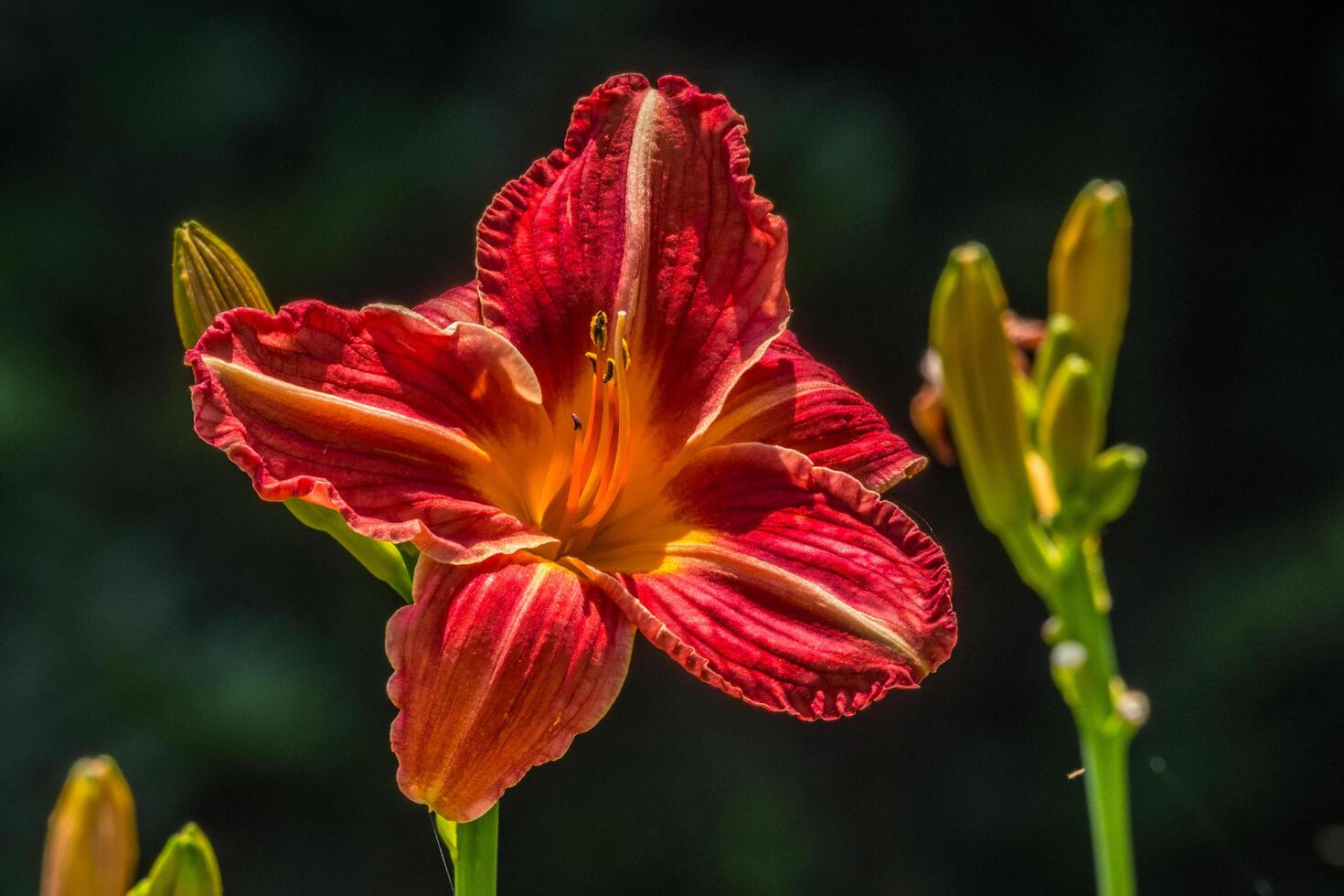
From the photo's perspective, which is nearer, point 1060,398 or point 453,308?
point 453,308

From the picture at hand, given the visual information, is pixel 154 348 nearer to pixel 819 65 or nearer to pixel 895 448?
pixel 819 65

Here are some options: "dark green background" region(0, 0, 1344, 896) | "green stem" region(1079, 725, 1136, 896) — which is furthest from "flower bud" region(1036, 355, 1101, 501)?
"dark green background" region(0, 0, 1344, 896)

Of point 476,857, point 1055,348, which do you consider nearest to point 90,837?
point 476,857

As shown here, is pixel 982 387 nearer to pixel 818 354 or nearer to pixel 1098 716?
pixel 1098 716

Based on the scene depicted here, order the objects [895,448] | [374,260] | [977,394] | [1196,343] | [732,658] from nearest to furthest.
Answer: [732,658]
[895,448]
[977,394]
[374,260]
[1196,343]

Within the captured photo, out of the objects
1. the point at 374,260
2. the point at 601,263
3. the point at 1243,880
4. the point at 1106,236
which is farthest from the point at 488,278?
the point at 1243,880

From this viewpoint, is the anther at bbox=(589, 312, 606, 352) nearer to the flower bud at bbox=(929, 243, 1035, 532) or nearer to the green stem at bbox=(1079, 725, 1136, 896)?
the flower bud at bbox=(929, 243, 1035, 532)
